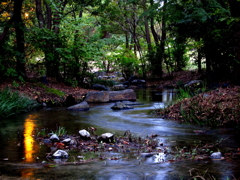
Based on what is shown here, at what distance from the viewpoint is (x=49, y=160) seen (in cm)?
420

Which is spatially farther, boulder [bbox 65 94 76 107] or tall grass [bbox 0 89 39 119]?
boulder [bbox 65 94 76 107]

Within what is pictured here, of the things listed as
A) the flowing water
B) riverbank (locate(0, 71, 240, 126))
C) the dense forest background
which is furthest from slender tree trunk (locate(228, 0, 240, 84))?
the flowing water

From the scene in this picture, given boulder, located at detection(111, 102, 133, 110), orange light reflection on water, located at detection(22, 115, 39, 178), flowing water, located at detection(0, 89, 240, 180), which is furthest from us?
boulder, located at detection(111, 102, 133, 110)

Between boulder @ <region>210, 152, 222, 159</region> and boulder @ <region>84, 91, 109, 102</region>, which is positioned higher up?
boulder @ <region>84, 91, 109, 102</region>

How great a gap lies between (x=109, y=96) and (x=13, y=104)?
535cm

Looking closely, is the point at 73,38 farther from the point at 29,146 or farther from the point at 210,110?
the point at 29,146

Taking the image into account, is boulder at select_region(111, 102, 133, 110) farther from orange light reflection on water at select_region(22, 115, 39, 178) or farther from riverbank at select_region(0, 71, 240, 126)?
orange light reflection on water at select_region(22, 115, 39, 178)

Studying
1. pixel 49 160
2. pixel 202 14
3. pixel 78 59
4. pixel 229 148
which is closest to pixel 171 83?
pixel 78 59

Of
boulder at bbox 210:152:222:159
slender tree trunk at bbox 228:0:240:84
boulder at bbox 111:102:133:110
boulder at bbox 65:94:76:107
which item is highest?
slender tree trunk at bbox 228:0:240:84

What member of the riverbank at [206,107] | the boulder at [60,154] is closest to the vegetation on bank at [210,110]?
the riverbank at [206,107]

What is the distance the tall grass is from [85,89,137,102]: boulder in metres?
3.13

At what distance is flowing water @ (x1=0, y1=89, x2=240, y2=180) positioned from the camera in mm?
3506

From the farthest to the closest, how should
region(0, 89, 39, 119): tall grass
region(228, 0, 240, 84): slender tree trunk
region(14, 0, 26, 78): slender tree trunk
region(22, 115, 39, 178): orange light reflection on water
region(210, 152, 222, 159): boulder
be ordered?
region(14, 0, 26, 78): slender tree trunk, region(228, 0, 240, 84): slender tree trunk, region(0, 89, 39, 119): tall grass, region(210, 152, 222, 159): boulder, region(22, 115, 39, 178): orange light reflection on water

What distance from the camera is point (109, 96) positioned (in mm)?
13656
